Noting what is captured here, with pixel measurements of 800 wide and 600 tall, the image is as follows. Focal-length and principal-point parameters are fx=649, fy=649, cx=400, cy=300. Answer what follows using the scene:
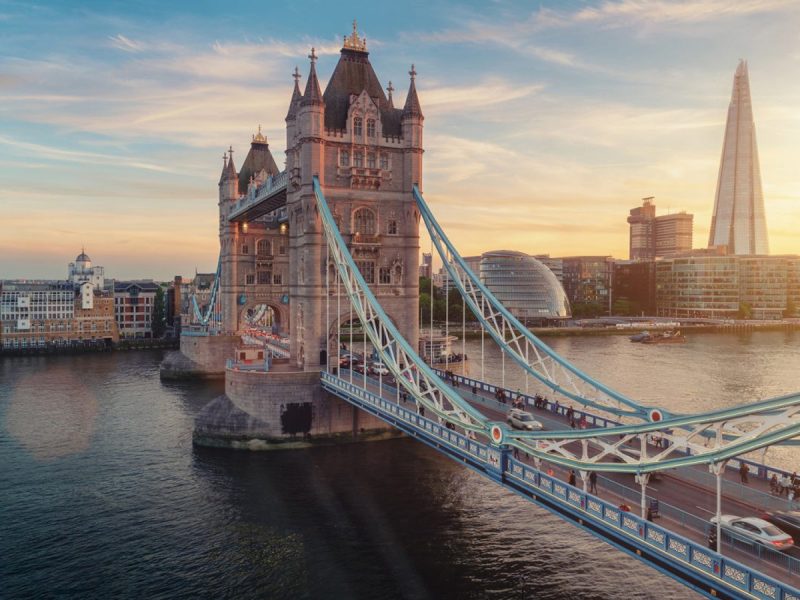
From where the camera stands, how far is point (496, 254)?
193625mm

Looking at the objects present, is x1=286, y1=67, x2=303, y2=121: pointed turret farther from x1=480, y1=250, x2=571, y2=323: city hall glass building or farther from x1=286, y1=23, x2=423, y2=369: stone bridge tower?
x1=480, y1=250, x2=571, y2=323: city hall glass building

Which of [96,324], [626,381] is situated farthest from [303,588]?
[96,324]

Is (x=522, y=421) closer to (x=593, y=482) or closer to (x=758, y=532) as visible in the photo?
(x=593, y=482)

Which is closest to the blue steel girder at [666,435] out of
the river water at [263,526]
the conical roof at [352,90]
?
the river water at [263,526]

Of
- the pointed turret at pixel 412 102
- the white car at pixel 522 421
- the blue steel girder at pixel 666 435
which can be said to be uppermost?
the pointed turret at pixel 412 102

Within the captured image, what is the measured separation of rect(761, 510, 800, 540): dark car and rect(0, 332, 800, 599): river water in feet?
26.3

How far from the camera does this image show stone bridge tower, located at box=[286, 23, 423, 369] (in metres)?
52.9

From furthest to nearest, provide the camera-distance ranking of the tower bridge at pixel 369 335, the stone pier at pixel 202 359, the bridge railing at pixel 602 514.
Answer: the stone pier at pixel 202 359 < the tower bridge at pixel 369 335 < the bridge railing at pixel 602 514

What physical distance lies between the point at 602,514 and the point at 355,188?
3785cm

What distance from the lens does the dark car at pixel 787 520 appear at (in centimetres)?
2106

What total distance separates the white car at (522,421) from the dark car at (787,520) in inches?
546

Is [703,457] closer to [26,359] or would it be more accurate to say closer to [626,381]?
[626,381]

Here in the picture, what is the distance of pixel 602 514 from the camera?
21.3 m

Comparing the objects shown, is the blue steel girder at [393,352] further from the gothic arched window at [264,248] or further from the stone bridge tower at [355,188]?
the gothic arched window at [264,248]
